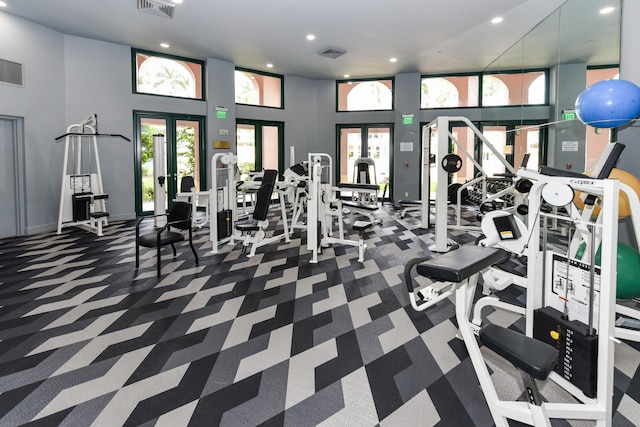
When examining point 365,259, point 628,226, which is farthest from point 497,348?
point 365,259

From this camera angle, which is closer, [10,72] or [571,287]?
[571,287]

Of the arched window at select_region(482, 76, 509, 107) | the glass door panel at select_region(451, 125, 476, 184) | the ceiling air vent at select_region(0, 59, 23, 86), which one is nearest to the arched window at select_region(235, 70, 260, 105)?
the ceiling air vent at select_region(0, 59, 23, 86)

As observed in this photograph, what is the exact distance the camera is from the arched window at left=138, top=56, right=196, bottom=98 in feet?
24.4

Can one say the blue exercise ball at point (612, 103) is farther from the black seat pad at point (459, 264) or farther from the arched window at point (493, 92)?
the arched window at point (493, 92)

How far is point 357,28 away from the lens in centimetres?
610

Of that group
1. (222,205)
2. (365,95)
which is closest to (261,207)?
(222,205)

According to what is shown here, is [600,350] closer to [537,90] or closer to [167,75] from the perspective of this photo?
[537,90]

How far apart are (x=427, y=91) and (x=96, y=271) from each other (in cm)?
830

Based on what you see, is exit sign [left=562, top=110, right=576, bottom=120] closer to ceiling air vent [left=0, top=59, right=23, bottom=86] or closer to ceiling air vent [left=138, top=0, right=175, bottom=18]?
ceiling air vent [left=138, top=0, right=175, bottom=18]

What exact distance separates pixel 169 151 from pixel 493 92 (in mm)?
7135

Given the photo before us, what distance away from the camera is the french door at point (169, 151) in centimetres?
748

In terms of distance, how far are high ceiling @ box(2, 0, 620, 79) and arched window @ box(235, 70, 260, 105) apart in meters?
0.83

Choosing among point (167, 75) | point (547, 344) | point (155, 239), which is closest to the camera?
point (547, 344)

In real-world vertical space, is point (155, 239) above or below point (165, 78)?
below
